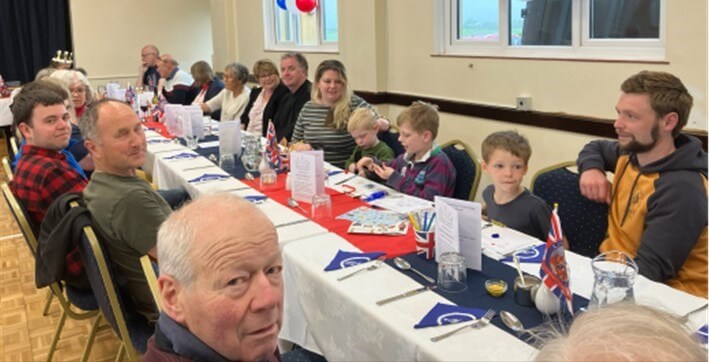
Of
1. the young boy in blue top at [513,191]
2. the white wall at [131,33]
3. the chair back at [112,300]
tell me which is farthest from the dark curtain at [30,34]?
the young boy in blue top at [513,191]

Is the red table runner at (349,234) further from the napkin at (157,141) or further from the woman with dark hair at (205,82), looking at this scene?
the woman with dark hair at (205,82)

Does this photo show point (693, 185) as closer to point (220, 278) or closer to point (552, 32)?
point (220, 278)

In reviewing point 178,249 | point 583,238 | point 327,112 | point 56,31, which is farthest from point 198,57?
point 178,249

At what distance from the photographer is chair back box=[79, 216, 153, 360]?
1.97m

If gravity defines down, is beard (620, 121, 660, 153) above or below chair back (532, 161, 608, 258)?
above

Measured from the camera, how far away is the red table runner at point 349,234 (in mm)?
2191

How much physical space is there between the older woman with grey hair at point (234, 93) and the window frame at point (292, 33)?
1316 mm

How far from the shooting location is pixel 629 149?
2.17 meters

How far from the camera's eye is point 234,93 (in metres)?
6.31

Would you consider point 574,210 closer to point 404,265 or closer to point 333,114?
point 404,265

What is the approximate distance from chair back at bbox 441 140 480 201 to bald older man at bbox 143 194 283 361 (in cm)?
202

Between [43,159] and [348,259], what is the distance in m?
1.60

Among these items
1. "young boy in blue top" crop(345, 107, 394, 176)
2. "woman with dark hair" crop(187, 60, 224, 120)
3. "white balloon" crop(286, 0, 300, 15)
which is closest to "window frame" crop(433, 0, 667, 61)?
"young boy in blue top" crop(345, 107, 394, 176)

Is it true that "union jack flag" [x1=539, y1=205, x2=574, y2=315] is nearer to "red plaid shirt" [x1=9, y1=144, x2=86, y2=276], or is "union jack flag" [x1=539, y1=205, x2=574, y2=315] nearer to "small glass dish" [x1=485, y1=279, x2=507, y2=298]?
"small glass dish" [x1=485, y1=279, x2=507, y2=298]
